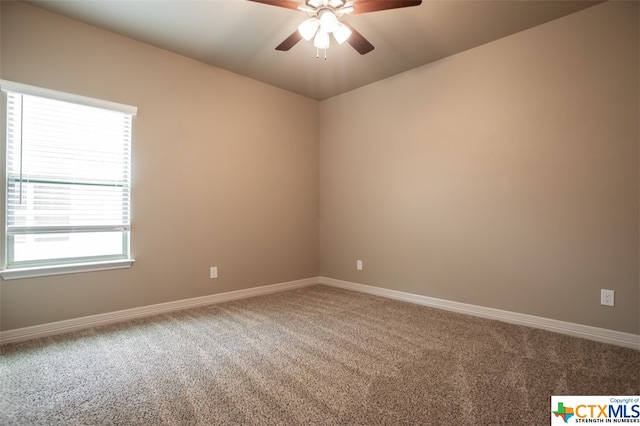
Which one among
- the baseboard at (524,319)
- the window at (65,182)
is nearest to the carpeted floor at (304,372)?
the baseboard at (524,319)

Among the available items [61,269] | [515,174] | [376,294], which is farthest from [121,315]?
[515,174]

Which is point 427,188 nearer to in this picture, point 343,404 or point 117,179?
point 343,404

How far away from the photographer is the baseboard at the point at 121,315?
2.41 metres

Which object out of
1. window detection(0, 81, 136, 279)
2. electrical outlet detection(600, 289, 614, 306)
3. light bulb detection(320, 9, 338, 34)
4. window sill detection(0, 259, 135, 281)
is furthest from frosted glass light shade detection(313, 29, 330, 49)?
electrical outlet detection(600, 289, 614, 306)

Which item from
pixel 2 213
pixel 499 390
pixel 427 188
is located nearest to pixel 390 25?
pixel 427 188

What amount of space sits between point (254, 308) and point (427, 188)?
227cm

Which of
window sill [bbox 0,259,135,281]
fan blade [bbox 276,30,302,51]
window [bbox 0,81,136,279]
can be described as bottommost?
window sill [bbox 0,259,135,281]

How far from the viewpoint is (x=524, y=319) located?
2777 mm

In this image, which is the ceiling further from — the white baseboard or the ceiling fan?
the white baseboard

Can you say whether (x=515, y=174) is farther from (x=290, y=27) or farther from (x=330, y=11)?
(x=290, y=27)

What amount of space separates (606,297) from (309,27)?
3.03 metres

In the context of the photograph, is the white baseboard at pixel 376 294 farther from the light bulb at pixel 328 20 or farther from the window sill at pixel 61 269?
the light bulb at pixel 328 20

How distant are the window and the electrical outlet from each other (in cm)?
402

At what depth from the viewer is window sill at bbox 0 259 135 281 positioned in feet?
7.80
